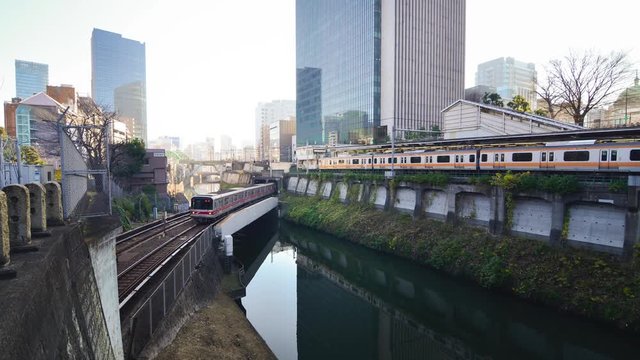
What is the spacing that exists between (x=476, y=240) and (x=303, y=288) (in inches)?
520

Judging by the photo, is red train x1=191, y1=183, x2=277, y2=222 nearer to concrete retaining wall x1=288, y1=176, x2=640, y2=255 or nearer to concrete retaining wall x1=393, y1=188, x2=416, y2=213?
concrete retaining wall x1=393, y1=188, x2=416, y2=213

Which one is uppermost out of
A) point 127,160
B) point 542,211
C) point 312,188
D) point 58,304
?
point 127,160

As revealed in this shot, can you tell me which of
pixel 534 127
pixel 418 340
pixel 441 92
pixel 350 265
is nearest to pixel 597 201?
pixel 418 340

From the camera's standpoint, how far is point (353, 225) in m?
36.2

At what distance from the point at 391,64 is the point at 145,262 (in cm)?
6703

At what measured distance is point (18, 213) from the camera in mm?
6781

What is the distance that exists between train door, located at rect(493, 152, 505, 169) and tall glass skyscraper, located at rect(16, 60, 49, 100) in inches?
8603

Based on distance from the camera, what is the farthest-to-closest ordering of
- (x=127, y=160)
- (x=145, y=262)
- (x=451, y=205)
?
(x=127, y=160), (x=451, y=205), (x=145, y=262)

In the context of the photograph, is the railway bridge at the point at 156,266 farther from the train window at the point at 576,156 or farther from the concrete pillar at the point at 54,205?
the train window at the point at 576,156

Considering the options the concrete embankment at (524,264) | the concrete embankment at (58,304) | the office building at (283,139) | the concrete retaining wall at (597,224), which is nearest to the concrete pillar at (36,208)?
the concrete embankment at (58,304)

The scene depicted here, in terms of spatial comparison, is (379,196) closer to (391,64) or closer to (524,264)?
(524,264)

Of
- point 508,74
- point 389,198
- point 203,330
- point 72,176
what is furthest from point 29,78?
point 508,74

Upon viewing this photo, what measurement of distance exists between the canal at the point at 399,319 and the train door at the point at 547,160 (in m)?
9.79

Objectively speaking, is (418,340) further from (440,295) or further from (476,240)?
(476,240)
